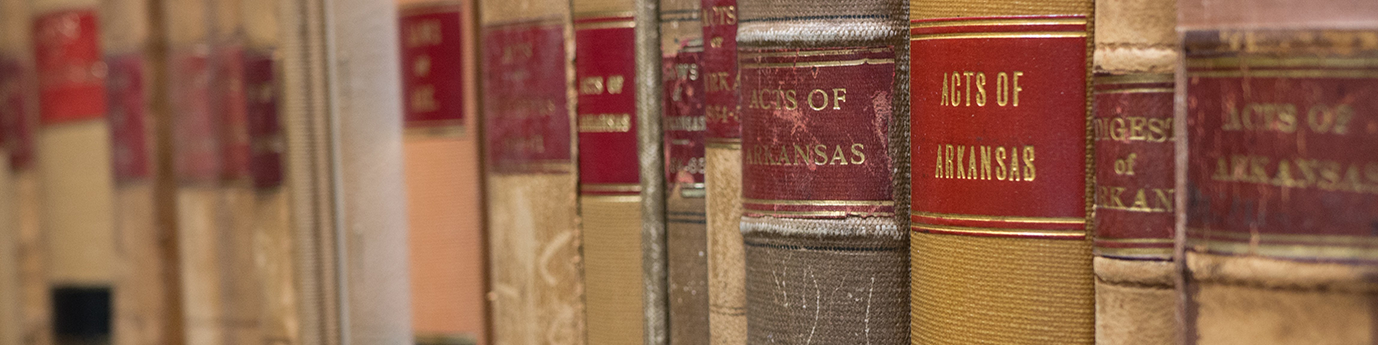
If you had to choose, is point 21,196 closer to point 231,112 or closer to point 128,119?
point 128,119

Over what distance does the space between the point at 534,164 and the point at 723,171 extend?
127 millimetres

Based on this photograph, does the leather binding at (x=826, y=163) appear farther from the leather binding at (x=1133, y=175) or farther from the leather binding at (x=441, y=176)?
the leather binding at (x=441, y=176)

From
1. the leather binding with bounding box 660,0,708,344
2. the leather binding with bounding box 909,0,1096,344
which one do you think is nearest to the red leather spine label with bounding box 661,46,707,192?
the leather binding with bounding box 660,0,708,344

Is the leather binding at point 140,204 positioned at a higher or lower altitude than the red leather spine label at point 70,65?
lower

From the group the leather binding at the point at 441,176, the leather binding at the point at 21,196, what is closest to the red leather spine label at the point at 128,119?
the leather binding at the point at 21,196

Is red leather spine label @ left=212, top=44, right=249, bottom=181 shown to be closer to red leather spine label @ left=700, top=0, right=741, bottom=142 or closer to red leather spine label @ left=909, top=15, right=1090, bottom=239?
red leather spine label @ left=700, top=0, right=741, bottom=142

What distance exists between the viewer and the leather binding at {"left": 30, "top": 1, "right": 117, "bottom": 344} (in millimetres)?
795

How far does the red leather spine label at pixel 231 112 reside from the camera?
0.70m

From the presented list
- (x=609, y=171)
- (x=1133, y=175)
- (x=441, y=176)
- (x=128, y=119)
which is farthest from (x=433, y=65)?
(x=1133, y=175)

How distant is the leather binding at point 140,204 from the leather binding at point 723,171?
51 centimetres

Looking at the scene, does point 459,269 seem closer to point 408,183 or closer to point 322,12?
point 408,183

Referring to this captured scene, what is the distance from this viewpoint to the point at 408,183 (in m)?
0.65

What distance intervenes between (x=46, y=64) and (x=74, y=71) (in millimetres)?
35

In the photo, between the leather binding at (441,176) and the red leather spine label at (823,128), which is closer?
the red leather spine label at (823,128)
